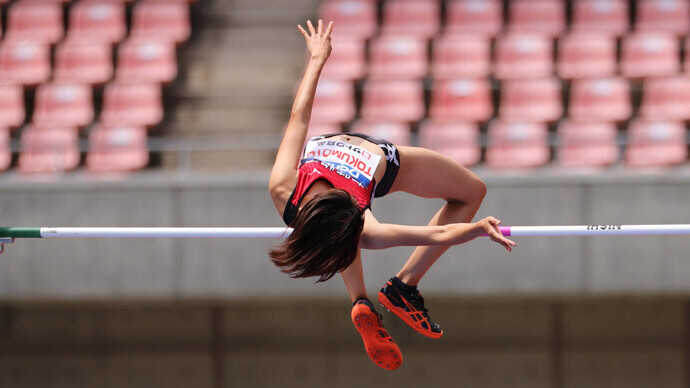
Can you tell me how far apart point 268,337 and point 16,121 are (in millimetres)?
3448

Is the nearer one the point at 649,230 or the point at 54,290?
the point at 649,230

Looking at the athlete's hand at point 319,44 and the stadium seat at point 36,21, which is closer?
the athlete's hand at point 319,44

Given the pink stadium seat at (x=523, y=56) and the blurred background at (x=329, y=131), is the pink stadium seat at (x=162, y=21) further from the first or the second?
the pink stadium seat at (x=523, y=56)

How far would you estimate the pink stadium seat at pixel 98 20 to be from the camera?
9703 millimetres

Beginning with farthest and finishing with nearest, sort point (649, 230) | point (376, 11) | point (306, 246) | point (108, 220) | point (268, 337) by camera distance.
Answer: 1. point (376, 11)
2. point (268, 337)
3. point (108, 220)
4. point (649, 230)
5. point (306, 246)

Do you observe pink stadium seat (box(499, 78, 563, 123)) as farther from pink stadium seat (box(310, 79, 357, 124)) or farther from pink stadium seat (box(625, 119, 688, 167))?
pink stadium seat (box(310, 79, 357, 124))

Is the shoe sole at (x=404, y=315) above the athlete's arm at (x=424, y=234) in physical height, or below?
below

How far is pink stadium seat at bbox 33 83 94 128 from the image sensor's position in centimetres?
870

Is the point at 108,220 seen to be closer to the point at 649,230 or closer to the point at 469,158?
the point at 469,158

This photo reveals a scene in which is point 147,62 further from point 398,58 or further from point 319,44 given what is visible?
point 319,44

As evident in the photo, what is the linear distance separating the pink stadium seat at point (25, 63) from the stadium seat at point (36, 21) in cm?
37

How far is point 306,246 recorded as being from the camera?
3826mm

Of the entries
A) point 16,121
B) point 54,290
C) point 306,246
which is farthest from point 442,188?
point 16,121

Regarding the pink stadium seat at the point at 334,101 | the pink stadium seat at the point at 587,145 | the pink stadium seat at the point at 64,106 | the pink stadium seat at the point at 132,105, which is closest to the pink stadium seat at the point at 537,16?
the pink stadium seat at the point at 587,145
